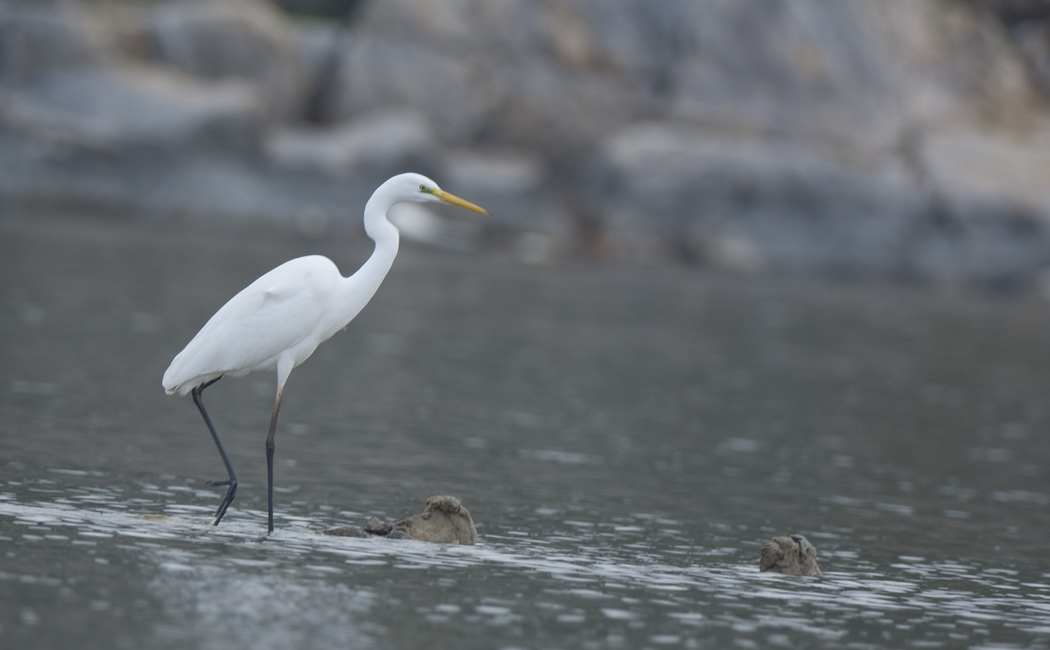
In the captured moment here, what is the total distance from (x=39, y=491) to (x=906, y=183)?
43.2 meters

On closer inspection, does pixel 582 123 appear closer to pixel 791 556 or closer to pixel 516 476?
pixel 516 476

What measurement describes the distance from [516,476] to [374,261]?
3745mm

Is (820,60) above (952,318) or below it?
above

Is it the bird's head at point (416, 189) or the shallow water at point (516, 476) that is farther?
the bird's head at point (416, 189)

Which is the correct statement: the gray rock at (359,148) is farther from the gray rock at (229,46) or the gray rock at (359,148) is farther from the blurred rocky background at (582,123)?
the gray rock at (229,46)

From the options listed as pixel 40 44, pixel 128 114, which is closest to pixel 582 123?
pixel 128 114

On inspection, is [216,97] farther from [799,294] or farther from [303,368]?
[303,368]

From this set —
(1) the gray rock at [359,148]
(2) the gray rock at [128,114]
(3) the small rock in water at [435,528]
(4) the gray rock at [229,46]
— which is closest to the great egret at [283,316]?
(3) the small rock in water at [435,528]

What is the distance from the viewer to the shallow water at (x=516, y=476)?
27.3 ft

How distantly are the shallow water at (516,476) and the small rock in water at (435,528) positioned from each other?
0.16 meters

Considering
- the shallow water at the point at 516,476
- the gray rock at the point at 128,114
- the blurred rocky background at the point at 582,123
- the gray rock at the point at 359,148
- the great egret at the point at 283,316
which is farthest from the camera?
the gray rock at the point at 359,148

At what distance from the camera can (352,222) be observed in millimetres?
45469

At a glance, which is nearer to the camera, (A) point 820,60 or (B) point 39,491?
(B) point 39,491

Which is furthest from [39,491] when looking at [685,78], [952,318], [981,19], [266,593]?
[981,19]
